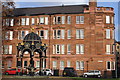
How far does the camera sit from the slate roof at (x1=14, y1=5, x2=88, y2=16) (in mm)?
65438

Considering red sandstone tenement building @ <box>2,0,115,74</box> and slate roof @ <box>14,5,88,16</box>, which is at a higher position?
slate roof @ <box>14,5,88,16</box>

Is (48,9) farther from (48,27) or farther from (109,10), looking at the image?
(109,10)

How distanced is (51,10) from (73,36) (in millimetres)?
8434

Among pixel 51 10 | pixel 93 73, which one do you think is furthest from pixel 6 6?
pixel 93 73

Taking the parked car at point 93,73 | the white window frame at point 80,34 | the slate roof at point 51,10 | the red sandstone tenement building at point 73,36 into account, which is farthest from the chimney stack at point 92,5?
the parked car at point 93,73

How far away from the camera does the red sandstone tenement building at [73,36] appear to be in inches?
2458

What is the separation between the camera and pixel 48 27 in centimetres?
6575

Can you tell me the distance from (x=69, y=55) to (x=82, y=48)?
3242 mm

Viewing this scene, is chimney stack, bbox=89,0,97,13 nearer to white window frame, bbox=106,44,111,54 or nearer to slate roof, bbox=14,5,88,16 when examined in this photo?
slate roof, bbox=14,5,88,16

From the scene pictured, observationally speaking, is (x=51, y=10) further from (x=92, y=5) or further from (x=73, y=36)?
(x=92, y=5)

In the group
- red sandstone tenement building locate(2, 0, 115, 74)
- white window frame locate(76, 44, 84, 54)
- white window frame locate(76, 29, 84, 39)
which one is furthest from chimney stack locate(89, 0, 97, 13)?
white window frame locate(76, 44, 84, 54)

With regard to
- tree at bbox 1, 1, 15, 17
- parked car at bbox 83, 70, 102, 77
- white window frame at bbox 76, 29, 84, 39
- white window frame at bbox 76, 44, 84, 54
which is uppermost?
tree at bbox 1, 1, 15, 17

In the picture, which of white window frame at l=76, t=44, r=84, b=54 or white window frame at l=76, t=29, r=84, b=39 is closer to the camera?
white window frame at l=76, t=44, r=84, b=54

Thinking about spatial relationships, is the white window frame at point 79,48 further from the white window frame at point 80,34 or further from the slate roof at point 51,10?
the slate roof at point 51,10
